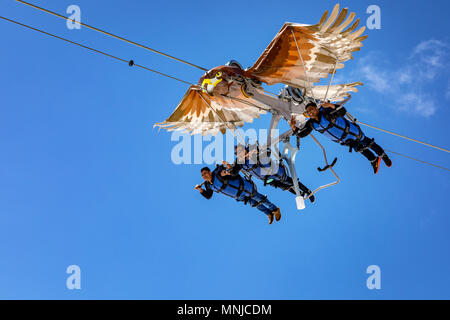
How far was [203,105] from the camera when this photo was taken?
13.6 metres

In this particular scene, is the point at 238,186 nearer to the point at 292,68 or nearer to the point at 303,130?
the point at 303,130

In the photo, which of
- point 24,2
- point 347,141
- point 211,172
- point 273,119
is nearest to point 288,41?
point 273,119

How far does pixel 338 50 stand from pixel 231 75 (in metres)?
2.76

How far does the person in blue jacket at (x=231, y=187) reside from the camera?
38.8ft

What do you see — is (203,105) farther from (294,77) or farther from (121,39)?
(121,39)

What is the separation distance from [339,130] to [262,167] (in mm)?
2130

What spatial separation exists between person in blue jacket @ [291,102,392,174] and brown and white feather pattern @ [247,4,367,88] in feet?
3.17

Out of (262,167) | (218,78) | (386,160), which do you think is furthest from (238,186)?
(386,160)

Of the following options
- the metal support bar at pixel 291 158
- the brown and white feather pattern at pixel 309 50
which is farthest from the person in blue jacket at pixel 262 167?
the brown and white feather pattern at pixel 309 50

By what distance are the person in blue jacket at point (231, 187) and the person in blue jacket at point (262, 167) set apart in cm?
29

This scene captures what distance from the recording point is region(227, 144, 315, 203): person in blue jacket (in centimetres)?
1147

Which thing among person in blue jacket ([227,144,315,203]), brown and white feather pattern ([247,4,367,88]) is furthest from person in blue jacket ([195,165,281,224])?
brown and white feather pattern ([247,4,367,88])

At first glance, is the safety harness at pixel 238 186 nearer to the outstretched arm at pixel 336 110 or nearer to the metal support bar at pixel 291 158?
the metal support bar at pixel 291 158

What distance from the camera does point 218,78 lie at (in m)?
11.2
